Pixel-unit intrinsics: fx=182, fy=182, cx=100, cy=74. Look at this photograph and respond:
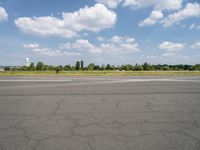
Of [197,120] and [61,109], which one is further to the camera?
[61,109]

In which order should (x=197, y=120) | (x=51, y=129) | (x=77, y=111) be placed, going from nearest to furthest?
(x=51, y=129)
(x=197, y=120)
(x=77, y=111)

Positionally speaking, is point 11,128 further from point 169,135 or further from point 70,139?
point 169,135

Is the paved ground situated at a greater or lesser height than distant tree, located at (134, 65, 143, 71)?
lesser

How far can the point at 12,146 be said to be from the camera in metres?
3.32

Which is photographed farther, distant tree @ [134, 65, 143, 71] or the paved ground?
distant tree @ [134, 65, 143, 71]

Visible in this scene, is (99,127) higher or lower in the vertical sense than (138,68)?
lower

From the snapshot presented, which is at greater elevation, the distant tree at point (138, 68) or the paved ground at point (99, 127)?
the distant tree at point (138, 68)

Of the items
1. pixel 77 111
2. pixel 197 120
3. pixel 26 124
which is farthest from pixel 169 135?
pixel 26 124

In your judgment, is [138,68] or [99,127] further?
[138,68]

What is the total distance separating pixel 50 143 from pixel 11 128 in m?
1.39

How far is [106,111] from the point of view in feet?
19.0

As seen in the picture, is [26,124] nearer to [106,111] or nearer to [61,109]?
[61,109]

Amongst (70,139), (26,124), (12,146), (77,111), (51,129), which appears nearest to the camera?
(12,146)

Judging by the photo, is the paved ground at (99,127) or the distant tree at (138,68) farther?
the distant tree at (138,68)
